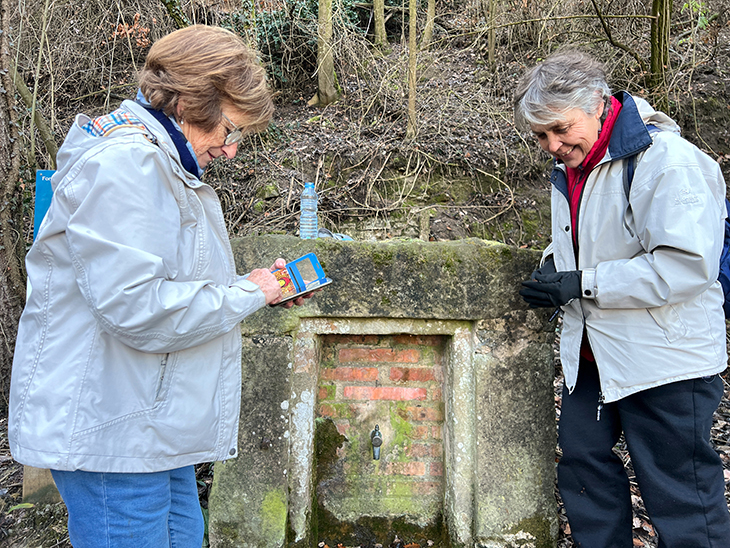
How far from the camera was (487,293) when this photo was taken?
227 centimetres

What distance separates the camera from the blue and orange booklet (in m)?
1.67

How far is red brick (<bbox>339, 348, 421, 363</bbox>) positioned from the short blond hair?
135cm

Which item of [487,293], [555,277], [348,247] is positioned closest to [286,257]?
[348,247]

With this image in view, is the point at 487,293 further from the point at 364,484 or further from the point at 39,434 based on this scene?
the point at 39,434

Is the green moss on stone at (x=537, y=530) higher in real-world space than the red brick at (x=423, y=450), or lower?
lower

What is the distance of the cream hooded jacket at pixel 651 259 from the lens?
1.69 meters

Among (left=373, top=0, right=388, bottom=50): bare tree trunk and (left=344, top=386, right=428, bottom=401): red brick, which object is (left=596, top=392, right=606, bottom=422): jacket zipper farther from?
(left=373, top=0, right=388, bottom=50): bare tree trunk

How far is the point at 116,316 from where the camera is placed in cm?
122

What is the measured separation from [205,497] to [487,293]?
1.92 meters

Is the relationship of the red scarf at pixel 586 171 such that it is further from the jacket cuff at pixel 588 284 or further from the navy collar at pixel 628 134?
the jacket cuff at pixel 588 284

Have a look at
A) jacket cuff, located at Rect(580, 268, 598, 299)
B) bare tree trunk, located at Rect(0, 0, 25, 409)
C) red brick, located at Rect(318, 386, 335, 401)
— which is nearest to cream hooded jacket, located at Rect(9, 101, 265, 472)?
red brick, located at Rect(318, 386, 335, 401)

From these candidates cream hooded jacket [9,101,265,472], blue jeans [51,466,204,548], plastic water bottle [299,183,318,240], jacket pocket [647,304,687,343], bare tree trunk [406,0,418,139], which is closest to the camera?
cream hooded jacket [9,101,265,472]

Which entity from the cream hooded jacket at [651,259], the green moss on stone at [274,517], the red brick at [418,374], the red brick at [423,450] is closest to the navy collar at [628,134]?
the cream hooded jacket at [651,259]

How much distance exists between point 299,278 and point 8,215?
289cm
